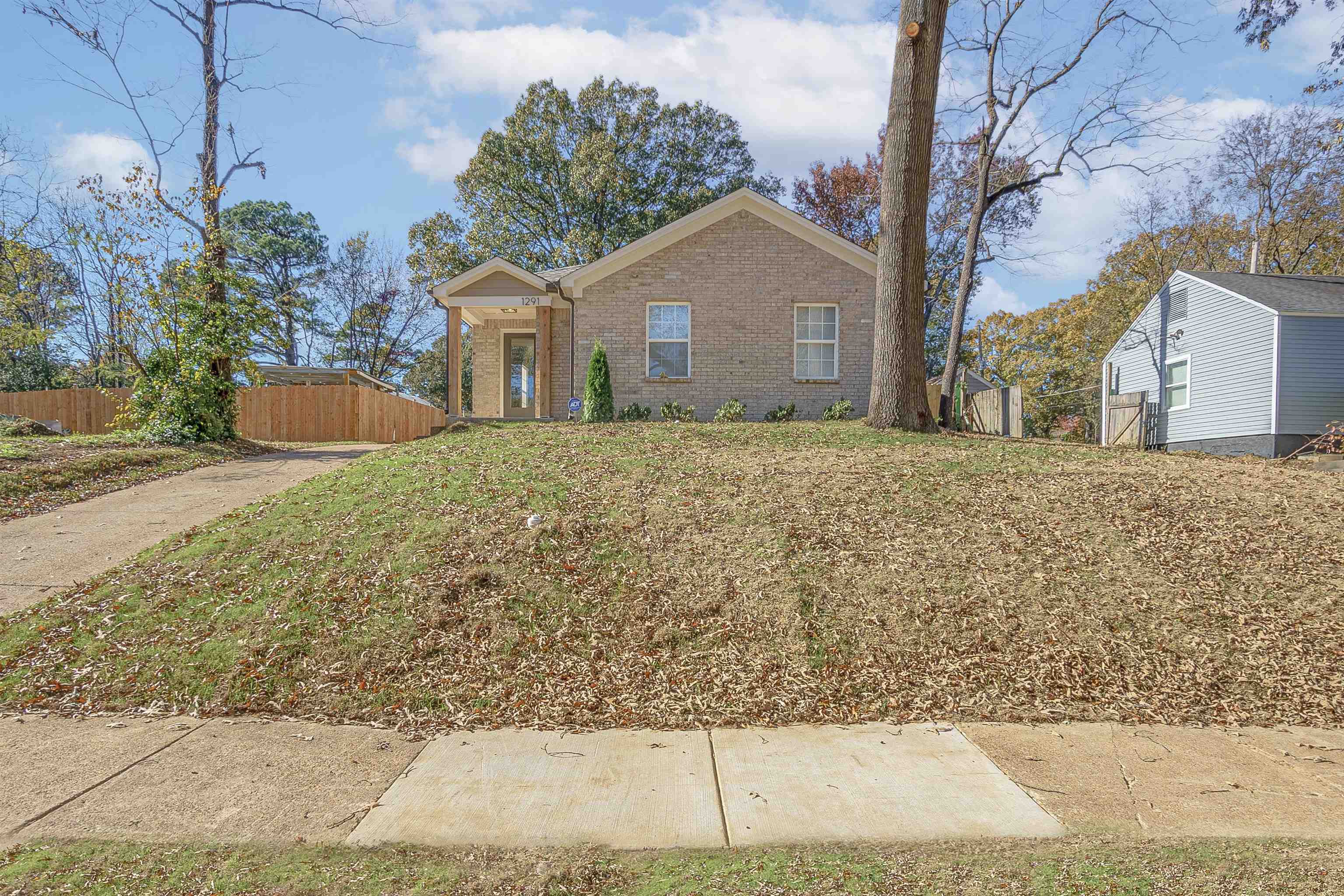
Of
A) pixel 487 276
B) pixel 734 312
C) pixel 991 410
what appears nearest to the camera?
pixel 734 312

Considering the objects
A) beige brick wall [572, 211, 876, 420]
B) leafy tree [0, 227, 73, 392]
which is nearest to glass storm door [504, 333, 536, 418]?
beige brick wall [572, 211, 876, 420]

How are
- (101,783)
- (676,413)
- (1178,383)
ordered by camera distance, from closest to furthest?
(101,783) < (676,413) < (1178,383)

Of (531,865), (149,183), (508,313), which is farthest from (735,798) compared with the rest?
(508,313)

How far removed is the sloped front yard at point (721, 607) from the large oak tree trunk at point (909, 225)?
3.62 meters

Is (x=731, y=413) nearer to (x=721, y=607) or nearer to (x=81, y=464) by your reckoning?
Result: (x=721, y=607)

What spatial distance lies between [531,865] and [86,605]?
15.5 ft

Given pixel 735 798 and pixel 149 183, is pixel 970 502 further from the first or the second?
pixel 149 183

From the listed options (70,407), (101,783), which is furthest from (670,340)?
(70,407)

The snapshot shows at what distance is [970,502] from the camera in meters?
7.54

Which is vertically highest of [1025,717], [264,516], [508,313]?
[508,313]

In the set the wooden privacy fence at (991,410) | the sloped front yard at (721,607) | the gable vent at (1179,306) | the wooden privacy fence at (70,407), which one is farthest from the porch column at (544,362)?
the gable vent at (1179,306)

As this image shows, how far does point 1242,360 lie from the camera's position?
51.6 ft

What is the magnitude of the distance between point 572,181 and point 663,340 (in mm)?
16224

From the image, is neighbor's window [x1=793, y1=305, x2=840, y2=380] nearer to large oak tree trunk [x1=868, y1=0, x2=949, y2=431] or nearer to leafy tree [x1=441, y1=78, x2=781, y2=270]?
large oak tree trunk [x1=868, y1=0, x2=949, y2=431]
